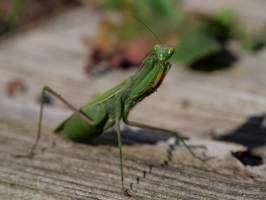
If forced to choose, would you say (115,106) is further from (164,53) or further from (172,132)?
(164,53)

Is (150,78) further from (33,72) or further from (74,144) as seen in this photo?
(33,72)

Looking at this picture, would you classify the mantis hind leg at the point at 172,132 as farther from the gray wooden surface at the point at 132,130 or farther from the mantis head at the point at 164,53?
the mantis head at the point at 164,53

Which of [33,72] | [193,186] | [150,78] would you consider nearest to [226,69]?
[150,78]

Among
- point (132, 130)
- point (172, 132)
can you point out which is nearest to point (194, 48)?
point (132, 130)

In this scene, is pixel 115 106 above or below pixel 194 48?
below

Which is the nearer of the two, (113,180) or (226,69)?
(113,180)

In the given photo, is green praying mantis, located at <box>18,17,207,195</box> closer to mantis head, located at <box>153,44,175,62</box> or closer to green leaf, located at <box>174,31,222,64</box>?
mantis head, located at <box>153,44,175,62</box>
